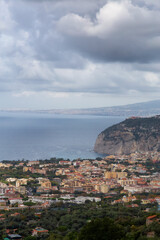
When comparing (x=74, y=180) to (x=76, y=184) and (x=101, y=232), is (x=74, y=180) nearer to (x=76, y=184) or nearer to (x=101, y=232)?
(x=76, y=184)

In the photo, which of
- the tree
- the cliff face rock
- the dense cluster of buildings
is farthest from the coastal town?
the cliff face rock

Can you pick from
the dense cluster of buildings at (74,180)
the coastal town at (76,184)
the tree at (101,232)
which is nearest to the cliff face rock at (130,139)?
the coastal town at (76,184)

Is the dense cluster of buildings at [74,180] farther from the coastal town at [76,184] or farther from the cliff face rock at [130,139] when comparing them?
the cliff face rock at [130,139]

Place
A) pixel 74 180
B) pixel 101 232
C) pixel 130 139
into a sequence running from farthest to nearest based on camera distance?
pixel 130 139 → pixel 74 180 → pixel 101 232

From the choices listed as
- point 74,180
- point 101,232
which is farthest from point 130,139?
point 101,232

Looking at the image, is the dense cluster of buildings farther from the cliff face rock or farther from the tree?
the cliff face rock

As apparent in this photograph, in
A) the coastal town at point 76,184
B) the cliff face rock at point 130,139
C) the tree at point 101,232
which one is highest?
the cliff face rock at point 130,139

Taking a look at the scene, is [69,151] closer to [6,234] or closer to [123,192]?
[123,192]
